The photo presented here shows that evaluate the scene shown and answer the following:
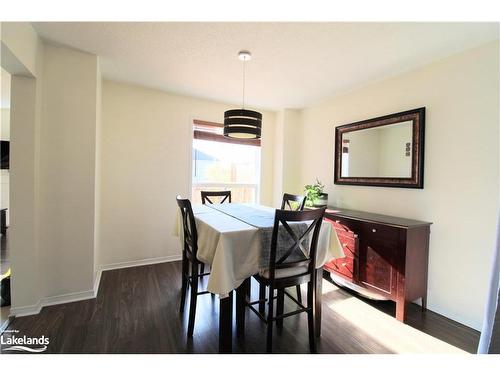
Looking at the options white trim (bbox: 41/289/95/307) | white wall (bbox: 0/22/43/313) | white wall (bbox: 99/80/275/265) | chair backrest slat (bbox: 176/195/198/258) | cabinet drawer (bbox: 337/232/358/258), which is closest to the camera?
chair backrest slat (bbox: 176/195/198/258)

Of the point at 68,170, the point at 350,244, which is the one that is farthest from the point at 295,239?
the point at 68,170

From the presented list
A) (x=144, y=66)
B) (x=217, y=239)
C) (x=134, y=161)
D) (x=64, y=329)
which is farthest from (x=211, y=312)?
(x=144, y=66)

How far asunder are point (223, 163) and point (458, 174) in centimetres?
304

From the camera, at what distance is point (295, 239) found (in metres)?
1.68

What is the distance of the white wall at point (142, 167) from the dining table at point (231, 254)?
1686 millimetres

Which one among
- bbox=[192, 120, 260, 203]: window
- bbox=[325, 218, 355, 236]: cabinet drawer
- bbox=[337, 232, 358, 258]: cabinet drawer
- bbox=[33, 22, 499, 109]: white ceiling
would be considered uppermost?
bbox=[33, 22, 499, 109]: white ceiling

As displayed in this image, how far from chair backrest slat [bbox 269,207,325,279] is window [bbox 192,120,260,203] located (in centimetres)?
240

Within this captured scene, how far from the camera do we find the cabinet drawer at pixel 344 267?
258 centimetres

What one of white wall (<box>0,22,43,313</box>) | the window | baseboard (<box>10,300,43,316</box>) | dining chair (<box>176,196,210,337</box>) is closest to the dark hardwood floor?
baseboard (<box>10,300,43,316</box>)

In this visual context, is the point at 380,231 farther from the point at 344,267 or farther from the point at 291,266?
the point at 291,266

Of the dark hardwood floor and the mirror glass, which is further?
the mirror glass

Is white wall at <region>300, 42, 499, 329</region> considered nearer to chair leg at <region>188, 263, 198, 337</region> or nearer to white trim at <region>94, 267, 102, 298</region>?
chair leg at <region>188, 263, 198, 337</region>

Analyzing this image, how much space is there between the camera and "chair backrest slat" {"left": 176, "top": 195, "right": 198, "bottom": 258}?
1.87 meters

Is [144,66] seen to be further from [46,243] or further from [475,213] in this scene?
[475,213]
